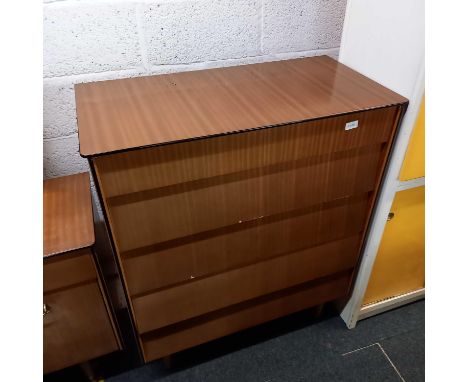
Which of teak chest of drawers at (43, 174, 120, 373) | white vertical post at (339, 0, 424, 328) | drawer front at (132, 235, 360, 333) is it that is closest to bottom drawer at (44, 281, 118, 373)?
teak chest of drawers at (43, 174, 120, 373)

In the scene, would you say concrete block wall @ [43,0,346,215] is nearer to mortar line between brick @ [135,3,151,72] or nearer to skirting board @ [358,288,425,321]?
mortar line between brick @ [135,3,151,72]

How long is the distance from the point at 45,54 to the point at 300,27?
75 cm

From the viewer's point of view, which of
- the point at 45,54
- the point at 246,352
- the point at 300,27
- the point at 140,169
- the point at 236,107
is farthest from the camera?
the point at 246,352

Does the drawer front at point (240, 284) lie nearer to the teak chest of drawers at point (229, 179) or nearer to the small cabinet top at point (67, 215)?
the teak chest of drawers at point (229, 179)

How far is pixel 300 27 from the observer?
1.20 m

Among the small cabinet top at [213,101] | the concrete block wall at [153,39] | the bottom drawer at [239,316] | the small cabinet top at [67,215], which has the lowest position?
the bottom drawer at [239,316]

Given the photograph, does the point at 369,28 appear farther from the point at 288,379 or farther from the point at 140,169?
the point at 288,379

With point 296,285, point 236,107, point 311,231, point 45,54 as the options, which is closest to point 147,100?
point 236,107

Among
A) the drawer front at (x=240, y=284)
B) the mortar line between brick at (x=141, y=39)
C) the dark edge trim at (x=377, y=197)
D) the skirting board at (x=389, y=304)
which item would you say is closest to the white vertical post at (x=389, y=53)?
the dark edge trim at (x=377, y=197)

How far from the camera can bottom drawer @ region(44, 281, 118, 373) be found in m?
0.94

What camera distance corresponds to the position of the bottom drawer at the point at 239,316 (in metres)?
1.12

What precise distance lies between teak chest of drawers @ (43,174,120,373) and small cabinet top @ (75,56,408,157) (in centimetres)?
25

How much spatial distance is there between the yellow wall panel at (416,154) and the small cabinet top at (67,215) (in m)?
0.82

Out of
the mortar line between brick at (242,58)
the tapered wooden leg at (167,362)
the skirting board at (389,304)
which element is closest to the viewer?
the mortar line between brick at (242,58)
